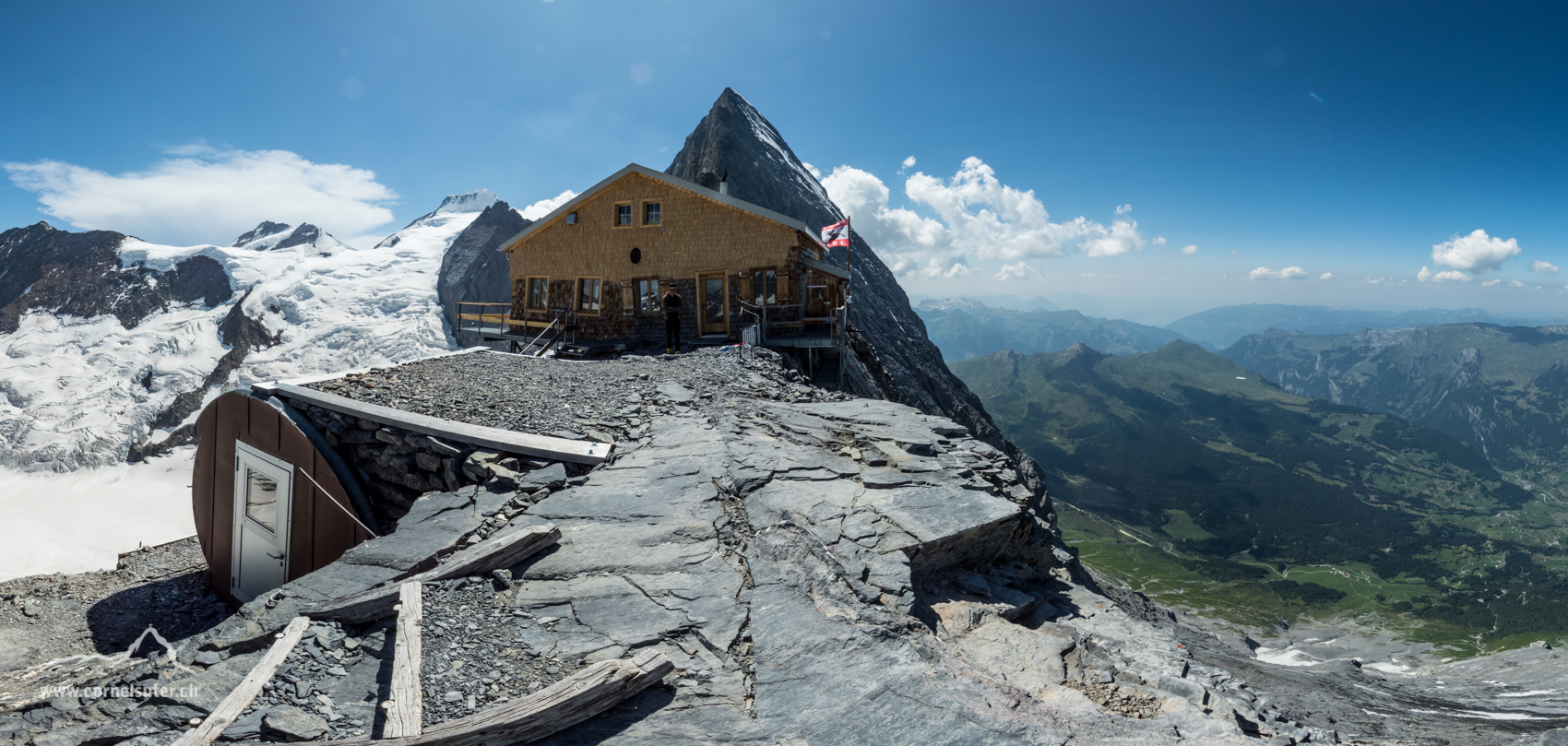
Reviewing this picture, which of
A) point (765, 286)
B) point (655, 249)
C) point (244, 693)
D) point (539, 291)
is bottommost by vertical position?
point (244, 693)

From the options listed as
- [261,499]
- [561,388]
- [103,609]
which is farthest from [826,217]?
[261,499]

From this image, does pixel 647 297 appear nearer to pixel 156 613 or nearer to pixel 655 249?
pixel 655 249

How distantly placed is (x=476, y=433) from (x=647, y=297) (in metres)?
18.3

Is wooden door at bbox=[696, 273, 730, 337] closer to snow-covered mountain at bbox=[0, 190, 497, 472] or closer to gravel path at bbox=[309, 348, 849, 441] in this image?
gravel path at bbox=[309, 348, 849, 441]

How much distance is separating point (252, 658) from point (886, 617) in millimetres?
5412

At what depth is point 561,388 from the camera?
13.8 metres

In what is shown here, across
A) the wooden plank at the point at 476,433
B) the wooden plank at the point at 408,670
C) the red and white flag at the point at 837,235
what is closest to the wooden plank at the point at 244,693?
the wooden plank at the point at 408,670

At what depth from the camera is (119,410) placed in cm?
7988

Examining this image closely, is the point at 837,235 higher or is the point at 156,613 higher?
the point at 837,235

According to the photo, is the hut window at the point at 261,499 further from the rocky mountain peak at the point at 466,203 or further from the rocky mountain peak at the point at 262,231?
the rocky mountain peak at the point at 262,231

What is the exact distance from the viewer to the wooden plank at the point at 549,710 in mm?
3885

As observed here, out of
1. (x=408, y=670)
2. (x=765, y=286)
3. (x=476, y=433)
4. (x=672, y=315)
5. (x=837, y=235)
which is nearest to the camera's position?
(x=408, y=670)

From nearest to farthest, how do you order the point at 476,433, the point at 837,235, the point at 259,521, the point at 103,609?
the point at 476,433, the point at 259,521, the point at 103,609, the point at 837,235

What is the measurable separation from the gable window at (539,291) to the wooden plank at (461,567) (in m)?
24.9
